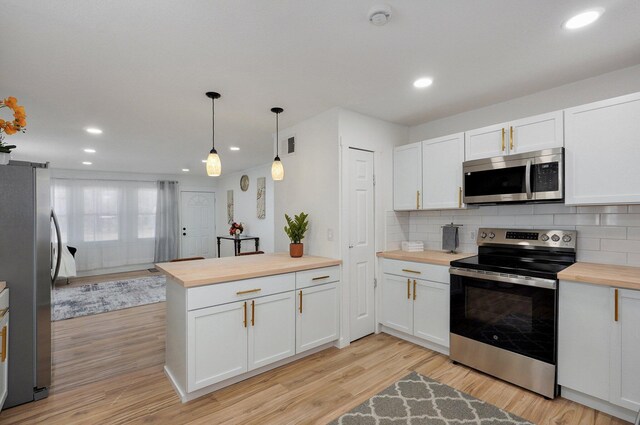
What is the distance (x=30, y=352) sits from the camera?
2240 mm

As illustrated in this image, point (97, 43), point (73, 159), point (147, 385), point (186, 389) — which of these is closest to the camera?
point (97, 43)

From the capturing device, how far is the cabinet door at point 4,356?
1988 millimetres

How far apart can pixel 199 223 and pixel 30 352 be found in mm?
6510

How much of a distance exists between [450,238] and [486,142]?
1.03 meters

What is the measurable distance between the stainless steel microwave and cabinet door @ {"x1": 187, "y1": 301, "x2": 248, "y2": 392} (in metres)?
2.27

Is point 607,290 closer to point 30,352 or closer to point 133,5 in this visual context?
point 133,5

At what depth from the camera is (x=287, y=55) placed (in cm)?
212

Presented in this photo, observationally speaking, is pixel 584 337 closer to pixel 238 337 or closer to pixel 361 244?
pixel 361 244

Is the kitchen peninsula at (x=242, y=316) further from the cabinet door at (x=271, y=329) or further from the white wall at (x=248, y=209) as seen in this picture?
the white wall at (x=248, y=209)

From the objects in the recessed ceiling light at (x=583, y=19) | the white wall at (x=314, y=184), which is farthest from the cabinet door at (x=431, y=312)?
the recessed ceiling light at (x=583, y=19)

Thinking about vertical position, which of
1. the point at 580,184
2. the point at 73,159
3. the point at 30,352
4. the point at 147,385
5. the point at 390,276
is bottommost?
the point at 147,385

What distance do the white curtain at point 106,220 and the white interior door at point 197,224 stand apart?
75 cm

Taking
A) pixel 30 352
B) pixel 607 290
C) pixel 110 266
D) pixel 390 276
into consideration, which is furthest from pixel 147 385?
pixel 110 266

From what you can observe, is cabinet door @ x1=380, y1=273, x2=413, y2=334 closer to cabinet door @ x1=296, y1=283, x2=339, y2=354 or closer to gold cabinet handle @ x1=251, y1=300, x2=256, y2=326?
cabinet door @ x1=296, y1=283, x2=339, y2=354
